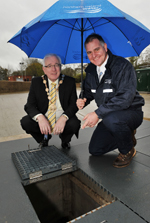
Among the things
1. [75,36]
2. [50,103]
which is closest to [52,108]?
[50,103]

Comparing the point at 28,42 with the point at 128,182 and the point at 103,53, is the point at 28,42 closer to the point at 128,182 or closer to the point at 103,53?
the point at 103,53

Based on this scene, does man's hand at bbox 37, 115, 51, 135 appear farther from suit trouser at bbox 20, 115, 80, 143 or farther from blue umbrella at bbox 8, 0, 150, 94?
blue umbrella at bbox 8, 0, 150, 94

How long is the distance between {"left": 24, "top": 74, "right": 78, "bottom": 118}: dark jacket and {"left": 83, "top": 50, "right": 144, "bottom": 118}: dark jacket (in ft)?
1.29

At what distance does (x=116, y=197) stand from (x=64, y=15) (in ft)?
4.98

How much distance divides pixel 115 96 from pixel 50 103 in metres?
0.92

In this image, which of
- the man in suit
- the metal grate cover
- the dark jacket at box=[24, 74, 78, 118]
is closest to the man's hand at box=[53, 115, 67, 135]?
the man in suit

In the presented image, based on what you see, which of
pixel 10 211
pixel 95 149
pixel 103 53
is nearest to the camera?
pixel 10 211

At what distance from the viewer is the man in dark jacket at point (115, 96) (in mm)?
1771

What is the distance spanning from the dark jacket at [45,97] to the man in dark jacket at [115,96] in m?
0.40

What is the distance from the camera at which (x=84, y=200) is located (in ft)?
5.77

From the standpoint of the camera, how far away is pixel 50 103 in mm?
2338

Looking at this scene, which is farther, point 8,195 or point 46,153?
point 46,153

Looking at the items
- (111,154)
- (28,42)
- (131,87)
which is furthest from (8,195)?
(28,42)

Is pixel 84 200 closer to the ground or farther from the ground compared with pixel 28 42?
closer to the ground
